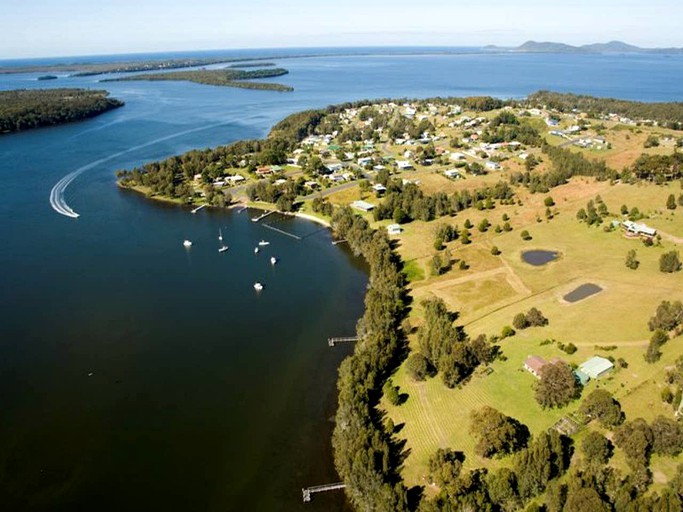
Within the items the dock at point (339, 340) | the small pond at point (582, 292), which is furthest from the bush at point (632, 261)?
the dock at point (339, 340)

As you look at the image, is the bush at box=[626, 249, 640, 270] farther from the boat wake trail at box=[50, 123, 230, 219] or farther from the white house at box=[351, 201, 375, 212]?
the boat wake trail at box=[50, 123, 230, 219]

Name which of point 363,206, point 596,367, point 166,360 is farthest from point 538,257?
point 166,360

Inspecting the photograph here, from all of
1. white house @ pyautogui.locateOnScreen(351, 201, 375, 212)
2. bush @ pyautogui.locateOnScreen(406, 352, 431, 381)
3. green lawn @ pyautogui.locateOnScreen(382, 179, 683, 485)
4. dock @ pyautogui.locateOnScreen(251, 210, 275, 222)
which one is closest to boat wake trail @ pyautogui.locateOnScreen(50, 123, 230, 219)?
dock @ pyautogui.locateOnScreen(251, 210, 275, 222)

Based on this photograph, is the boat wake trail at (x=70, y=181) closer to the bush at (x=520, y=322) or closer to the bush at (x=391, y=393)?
the bush at (x=391, y=393)

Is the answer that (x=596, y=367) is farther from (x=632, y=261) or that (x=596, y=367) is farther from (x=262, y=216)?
(x=262, y=216)

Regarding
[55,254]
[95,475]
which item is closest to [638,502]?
[95,475]

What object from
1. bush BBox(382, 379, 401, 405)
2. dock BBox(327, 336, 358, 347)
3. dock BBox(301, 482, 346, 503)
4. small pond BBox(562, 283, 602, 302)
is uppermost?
small pond BBox(562, 283, 602, 302)

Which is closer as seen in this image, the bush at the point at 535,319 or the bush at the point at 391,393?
the bush at the point at 391,393
